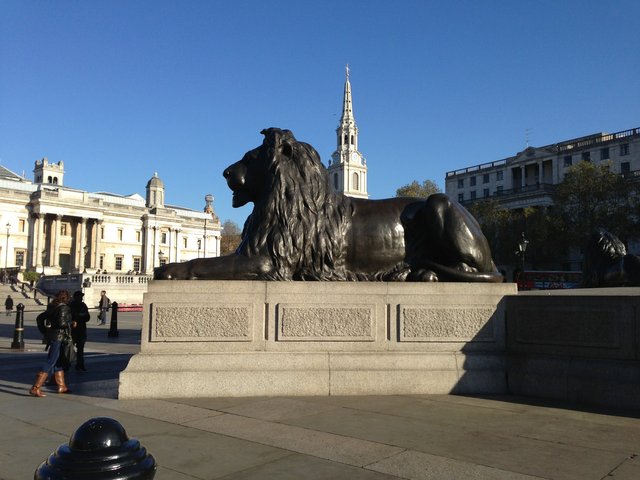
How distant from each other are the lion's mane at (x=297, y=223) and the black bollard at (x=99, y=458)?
4483 millimetres

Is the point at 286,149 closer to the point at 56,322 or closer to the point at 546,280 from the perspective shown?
the point at 56,322

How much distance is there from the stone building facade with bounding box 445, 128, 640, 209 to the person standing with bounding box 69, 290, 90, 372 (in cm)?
5826

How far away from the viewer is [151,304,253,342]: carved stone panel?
6285 millimetres

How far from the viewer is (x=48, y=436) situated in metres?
4.57

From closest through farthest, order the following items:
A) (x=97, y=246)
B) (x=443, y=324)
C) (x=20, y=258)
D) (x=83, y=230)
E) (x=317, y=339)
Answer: (x=317, y=339), (x=443, y=324), (x=20, y=258), (x=83, y=230), (x=97, y=246)

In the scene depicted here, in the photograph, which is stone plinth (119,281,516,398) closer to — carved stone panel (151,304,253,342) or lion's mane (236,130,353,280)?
carved stone panel (151,304,253,342)

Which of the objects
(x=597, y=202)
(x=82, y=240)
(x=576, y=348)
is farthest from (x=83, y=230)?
(x=576, y=348)

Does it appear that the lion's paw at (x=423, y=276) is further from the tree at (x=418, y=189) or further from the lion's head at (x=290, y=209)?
the tree at (x=418, y=189)

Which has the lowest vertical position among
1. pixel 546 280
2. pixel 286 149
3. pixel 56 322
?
pixel 56 322

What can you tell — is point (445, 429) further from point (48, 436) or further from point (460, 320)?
point (48, 436)

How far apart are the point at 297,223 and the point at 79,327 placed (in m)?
6.41

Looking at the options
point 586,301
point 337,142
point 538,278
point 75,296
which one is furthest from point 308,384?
point 337,142

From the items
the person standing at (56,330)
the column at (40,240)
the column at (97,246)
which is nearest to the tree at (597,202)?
the person standing at (56,330)

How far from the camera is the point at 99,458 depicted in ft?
6.63
